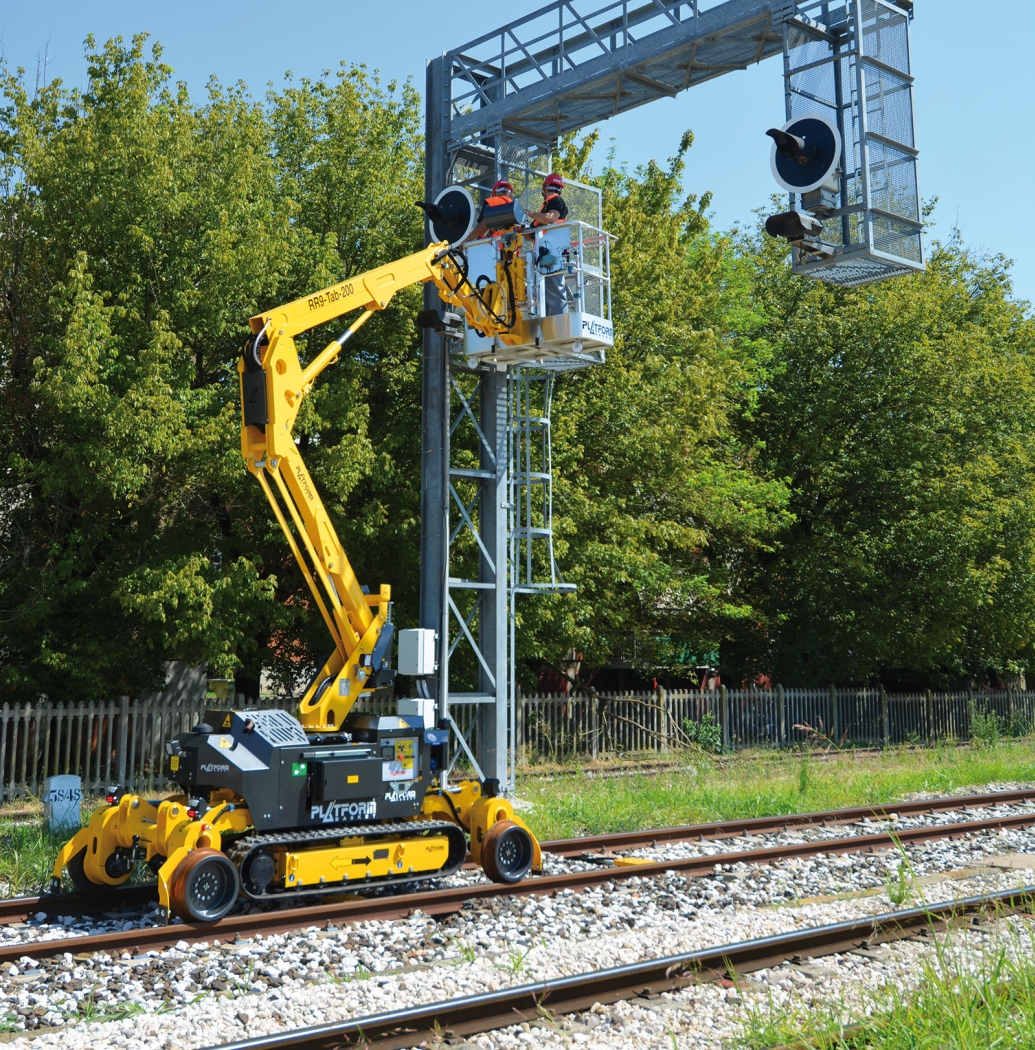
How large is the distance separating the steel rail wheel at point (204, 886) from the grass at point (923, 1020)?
4558mm

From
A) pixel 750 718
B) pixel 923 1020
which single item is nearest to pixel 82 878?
pixel 923 1020

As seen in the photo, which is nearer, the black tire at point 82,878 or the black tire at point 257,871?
the black tire at point 257,871

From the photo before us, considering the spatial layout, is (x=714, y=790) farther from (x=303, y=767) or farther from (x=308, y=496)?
(x=308, y=496)

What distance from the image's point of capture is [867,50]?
13414mm

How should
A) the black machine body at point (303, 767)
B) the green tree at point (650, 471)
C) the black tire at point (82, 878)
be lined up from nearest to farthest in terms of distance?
the black machine body at point (303, 767) → the black tire at point (82, 878) → the green tree at point (650, 471)

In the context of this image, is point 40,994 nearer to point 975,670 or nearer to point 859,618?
point 859,618

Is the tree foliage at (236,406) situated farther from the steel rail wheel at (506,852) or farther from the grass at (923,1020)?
the grass at (923,1020)

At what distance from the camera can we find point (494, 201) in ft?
46.9

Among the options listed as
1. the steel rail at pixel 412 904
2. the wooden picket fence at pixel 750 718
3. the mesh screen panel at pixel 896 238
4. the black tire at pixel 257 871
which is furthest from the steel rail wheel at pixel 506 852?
the wooden picket fence at pixel 750 718

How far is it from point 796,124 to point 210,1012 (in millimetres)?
10799

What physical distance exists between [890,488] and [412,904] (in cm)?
2522

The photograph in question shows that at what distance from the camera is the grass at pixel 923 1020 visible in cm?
567

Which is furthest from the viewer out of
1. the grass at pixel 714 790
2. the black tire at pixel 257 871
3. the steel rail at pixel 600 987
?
the grass at pixel 714 790

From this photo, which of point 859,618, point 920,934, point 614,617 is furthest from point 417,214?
point 859,618
